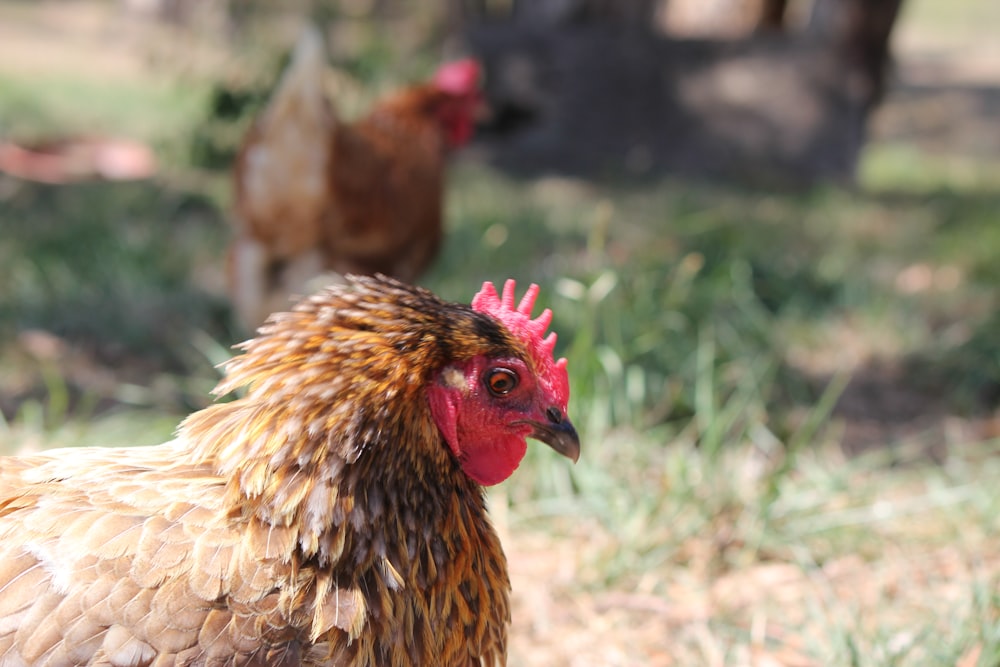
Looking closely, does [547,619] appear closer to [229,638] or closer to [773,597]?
[773,597]

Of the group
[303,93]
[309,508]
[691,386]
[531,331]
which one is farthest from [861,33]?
[309,508]

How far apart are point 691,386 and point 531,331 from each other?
7.53 feet

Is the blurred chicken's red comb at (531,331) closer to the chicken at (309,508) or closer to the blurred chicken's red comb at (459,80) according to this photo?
the chicken at (309,508)

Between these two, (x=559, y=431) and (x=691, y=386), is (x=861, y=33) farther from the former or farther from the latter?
(x=559, y=431)

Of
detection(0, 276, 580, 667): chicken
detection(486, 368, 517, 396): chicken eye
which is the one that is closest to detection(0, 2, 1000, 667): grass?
detection(0, 276, 580, 667): chicken

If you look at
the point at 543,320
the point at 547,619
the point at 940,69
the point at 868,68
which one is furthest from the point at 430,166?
the point at 940,69

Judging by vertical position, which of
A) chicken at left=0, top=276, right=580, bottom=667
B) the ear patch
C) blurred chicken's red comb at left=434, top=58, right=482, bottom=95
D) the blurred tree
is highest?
the blurred tree

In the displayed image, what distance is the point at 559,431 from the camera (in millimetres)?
1721

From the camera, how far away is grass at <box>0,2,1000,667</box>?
9.15 ft

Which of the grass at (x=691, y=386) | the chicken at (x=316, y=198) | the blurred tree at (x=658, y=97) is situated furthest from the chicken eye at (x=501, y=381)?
the blurred tree at (x=658, y=97)

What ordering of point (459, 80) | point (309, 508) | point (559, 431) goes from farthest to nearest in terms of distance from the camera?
point (459, 80)
point (559, 431)
point (309, 508)

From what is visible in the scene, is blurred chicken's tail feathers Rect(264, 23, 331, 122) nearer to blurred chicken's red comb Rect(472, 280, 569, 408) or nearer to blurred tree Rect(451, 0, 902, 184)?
blurred chicken's red comb Rect(472, 280, 569, 408)

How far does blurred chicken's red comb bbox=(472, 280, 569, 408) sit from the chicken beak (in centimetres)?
4

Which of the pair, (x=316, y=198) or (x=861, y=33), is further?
(x=861, y=33)
